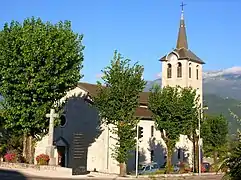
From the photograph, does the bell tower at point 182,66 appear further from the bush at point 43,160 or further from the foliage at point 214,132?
the bush at point 43,160

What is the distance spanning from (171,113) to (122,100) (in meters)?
8.19

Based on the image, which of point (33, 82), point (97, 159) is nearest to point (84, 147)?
point (97, 159)

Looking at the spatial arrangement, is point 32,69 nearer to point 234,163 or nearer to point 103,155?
point 103,155

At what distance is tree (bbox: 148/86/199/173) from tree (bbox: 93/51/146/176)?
6.85 m

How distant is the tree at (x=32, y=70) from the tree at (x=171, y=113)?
11.9 m

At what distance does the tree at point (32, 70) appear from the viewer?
33469 mm

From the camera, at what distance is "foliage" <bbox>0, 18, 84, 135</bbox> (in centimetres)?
3347

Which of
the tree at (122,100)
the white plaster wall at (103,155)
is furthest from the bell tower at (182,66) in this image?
the tree at (122,100)

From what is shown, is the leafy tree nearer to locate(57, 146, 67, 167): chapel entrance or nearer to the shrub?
the shrub

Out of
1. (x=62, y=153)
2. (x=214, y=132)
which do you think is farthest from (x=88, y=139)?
(x=214, y=132)

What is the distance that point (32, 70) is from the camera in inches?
1314

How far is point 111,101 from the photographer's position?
3688cm

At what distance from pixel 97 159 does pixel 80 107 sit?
22.5 ft

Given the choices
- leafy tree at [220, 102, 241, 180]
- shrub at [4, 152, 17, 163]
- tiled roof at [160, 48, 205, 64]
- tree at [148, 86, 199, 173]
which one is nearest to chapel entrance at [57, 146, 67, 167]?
tree at [148, 86, 199, 173]
